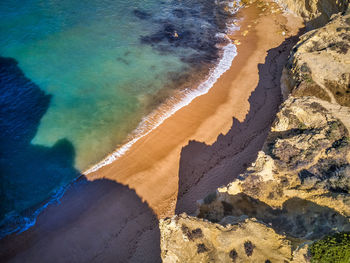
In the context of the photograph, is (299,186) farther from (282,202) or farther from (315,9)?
(315,9)

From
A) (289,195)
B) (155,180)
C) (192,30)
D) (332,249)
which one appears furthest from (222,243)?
(192,30)

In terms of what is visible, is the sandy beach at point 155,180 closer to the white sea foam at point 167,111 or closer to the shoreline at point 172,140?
the shoreline at point 172,140

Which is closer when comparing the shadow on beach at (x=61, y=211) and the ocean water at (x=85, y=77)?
the shadow on beach at (x=61, y=211)

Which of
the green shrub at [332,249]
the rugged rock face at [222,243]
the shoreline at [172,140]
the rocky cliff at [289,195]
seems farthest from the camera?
the shoreline at [172,140]

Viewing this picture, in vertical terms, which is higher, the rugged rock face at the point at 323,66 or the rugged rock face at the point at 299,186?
the rugged rock face at the point at 323,66

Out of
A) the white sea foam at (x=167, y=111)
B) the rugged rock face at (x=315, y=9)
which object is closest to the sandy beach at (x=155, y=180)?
the white sea foam at (x=167, y=111)

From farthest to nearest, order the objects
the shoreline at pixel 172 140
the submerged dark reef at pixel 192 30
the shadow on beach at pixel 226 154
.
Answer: the submerged dark reef at pixel 192 30 < the shoreline at pixel 172 140 < the shadow on beach at pixel 226 154

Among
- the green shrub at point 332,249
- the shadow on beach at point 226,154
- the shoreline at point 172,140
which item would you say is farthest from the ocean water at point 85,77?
the green shrub at point 332,249

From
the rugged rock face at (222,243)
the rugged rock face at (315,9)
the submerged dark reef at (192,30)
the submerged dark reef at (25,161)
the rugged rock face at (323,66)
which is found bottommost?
the submerged dark reef at (25,161)
